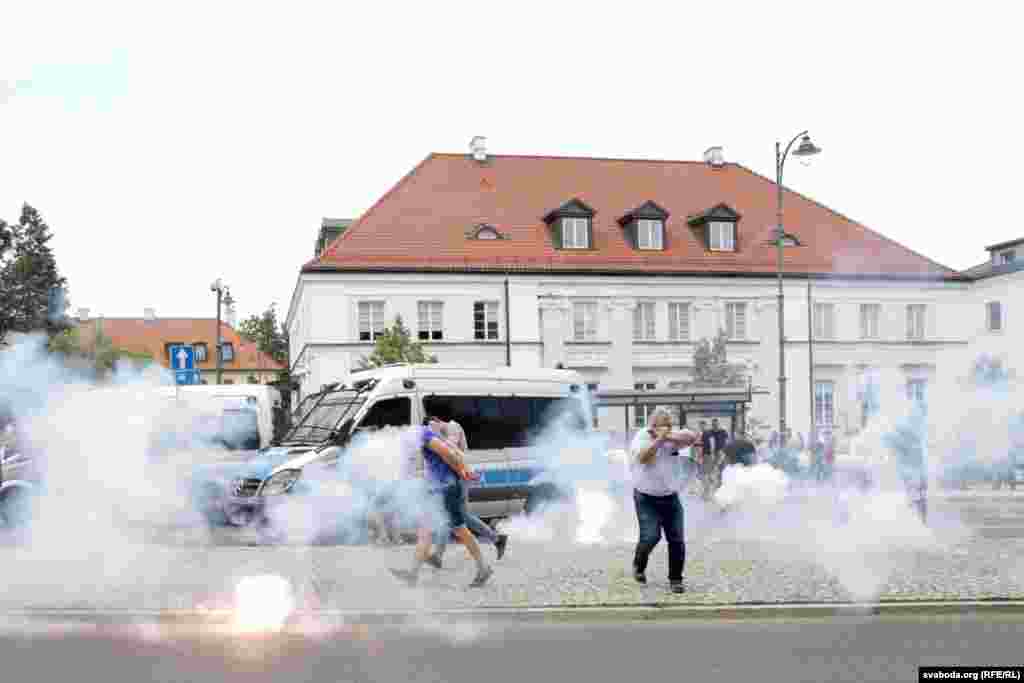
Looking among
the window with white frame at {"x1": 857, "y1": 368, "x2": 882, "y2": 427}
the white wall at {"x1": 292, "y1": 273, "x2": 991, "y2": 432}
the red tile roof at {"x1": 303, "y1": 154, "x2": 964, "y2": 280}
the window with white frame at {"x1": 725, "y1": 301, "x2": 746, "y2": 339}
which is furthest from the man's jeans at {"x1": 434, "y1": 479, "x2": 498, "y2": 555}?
the window with white frame at {"x1": 725, "y1": 301, "x2": 746, "y2": 339}

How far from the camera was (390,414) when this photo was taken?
15656 mm

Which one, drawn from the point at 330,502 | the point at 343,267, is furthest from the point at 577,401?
the point at 343,267

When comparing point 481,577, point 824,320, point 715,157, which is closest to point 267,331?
point 715,157

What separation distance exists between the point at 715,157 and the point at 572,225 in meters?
11.1

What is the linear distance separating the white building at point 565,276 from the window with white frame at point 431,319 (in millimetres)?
59

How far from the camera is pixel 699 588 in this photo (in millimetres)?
10539

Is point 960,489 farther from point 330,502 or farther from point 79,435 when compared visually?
point 79,435

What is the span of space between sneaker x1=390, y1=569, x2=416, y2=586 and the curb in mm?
1328

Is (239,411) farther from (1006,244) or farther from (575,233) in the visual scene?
(1006,244)

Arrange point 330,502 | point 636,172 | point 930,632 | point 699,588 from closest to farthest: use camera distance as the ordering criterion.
→ point 930,632
point 699,588
point 330,502
point 636,172

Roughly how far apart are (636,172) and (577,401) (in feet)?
116

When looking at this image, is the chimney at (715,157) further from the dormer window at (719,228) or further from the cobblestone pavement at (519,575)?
the cobblestone pavement at (519,575)

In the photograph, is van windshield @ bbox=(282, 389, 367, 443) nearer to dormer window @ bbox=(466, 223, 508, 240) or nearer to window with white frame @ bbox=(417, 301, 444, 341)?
window with white frame @ bbox=(417, 301, 444, 341)

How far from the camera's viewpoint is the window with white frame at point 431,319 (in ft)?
144
